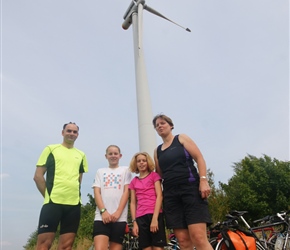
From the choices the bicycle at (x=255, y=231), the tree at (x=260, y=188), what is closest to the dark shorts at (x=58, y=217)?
the bicycle at (x=255, y=231)

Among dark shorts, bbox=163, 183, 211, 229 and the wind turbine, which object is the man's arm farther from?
the wind turbine

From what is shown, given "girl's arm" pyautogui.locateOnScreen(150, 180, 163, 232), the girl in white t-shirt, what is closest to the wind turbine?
the girl in white t-shirt

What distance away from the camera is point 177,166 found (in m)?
4.00

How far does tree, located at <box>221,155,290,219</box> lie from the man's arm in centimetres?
2478

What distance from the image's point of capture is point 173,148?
413cm

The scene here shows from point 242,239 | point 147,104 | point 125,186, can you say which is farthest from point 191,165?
point 147,104

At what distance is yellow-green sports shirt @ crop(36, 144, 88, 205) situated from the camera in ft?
13.9

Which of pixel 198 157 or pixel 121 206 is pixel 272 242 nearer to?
pixel 198 157

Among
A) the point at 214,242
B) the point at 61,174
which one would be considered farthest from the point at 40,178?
the point at 214,242

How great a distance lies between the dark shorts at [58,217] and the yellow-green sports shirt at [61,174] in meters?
0.07

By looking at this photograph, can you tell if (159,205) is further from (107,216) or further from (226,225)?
(226,225)

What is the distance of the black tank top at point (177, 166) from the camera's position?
3.92 m

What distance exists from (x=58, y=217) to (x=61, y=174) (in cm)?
59

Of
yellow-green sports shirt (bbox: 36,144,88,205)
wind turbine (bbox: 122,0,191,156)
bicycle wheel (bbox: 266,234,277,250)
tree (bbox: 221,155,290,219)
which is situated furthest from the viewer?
tree (bbox: 221,155,290,219)
